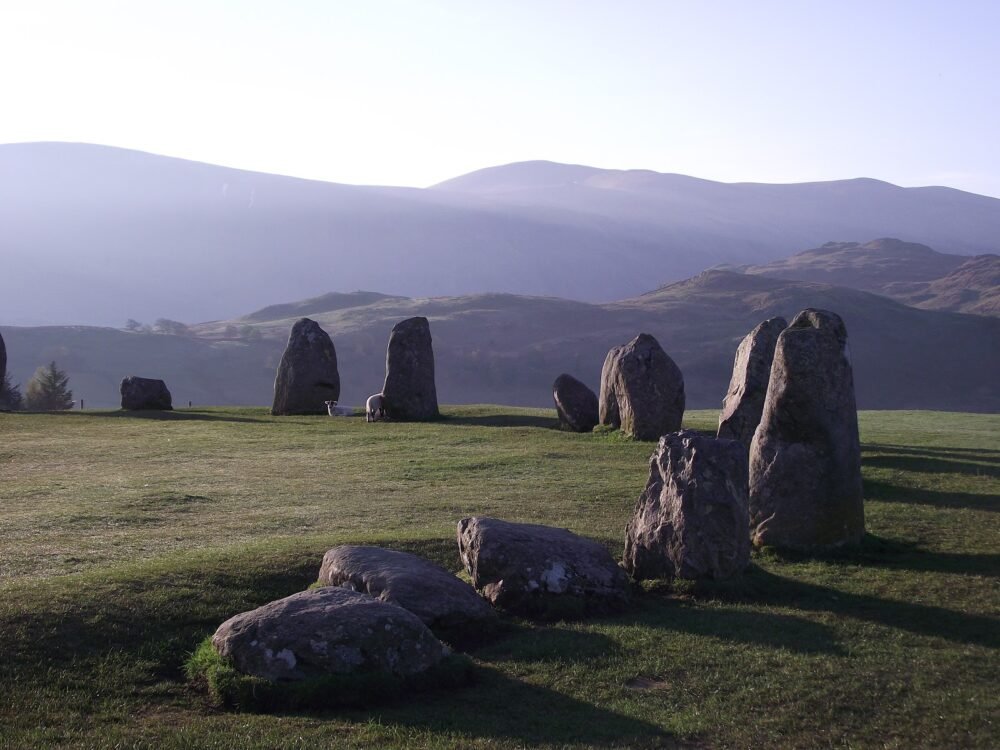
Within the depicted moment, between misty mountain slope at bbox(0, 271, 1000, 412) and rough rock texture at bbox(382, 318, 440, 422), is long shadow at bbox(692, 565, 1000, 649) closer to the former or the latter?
rough rock texture at bbox(382, 318, 440, 422)

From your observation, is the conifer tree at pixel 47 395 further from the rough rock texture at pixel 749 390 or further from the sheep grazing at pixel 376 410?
the rough rock texture at pixel 749 390

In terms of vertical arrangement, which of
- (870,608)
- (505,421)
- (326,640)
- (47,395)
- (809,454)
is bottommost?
(870,608)

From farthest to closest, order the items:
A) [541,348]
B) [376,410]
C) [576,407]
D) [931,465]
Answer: [541,348] < [376,410] < [576,407] < [931,465]

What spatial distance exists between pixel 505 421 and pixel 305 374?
8906mm

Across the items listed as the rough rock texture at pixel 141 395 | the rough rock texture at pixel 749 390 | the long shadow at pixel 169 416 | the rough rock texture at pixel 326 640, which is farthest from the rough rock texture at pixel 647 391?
the rough rock texture at pixel 326 640

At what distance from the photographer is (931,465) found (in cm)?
2408

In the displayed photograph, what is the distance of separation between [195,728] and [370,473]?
1469 centimetres

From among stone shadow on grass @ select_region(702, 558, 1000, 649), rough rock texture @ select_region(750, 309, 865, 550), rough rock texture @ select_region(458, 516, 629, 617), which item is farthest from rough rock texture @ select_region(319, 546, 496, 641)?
rough rock texture @ select_region(750, 309, 865, 550)

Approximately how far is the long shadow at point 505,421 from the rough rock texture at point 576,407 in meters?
0.71

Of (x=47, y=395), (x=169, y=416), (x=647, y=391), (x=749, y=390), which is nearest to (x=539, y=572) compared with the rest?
(x=749, y=390)

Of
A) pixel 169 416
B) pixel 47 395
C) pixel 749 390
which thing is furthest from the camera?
pixel 47 395

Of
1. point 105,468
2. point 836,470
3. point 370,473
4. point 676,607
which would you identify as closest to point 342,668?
point 676,607

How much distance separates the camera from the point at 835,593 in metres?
14.0

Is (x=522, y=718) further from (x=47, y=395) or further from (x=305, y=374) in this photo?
(x=47, y=395)
